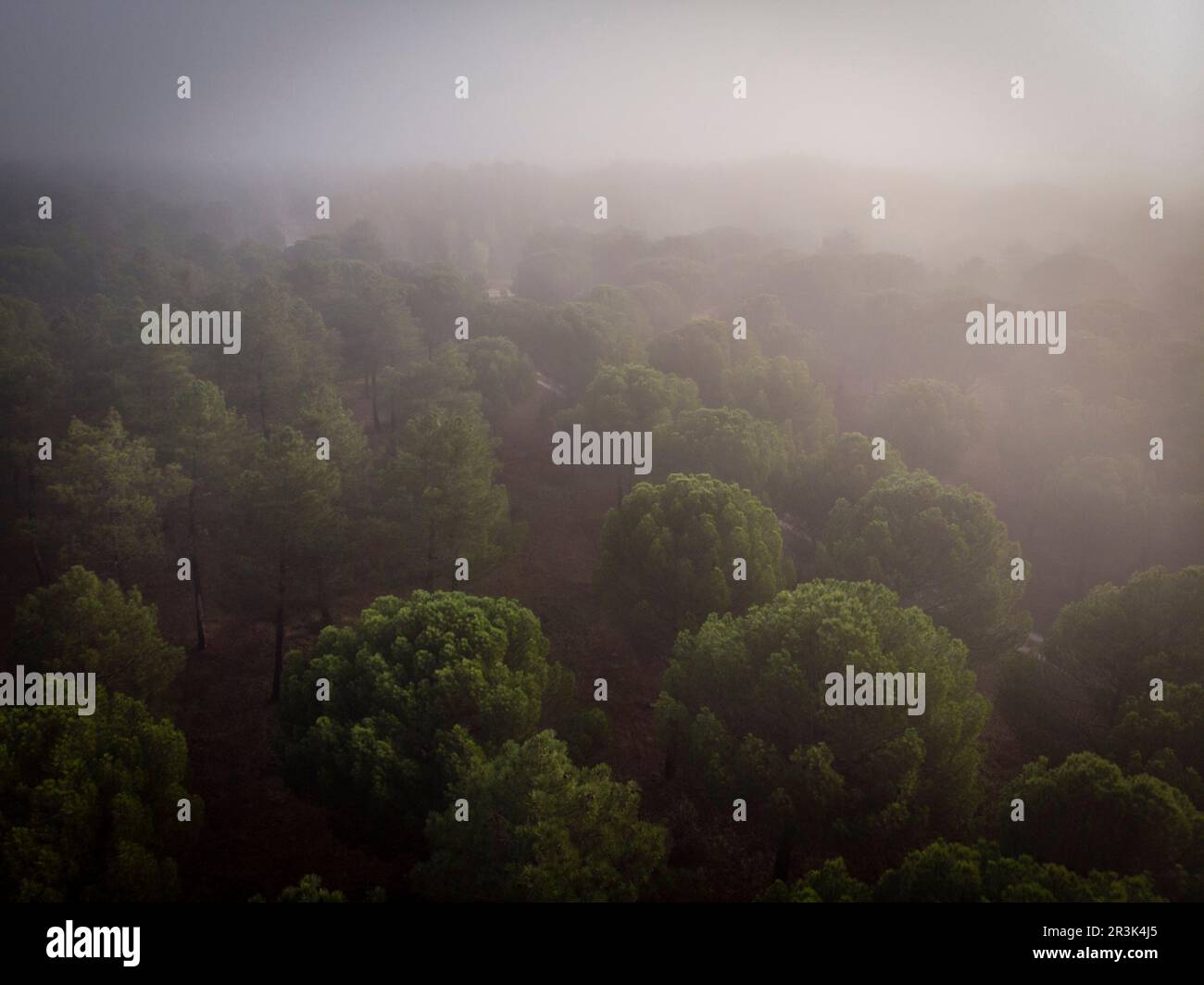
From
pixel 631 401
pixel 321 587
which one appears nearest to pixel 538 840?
pixel 321 587

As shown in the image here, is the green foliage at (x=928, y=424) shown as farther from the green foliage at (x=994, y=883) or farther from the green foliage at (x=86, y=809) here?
the green foliage at (x=86, y=809)

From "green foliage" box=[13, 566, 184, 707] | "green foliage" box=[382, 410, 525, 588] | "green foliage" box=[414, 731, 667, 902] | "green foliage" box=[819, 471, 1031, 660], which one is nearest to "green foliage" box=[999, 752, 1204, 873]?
"green foliage" box=[414, 731, 667, 902]

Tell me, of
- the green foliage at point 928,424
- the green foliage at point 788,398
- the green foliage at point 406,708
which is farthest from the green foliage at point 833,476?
the green foliage at point 406,708

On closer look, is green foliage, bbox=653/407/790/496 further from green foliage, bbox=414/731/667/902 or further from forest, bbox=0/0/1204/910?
green foliage, bbox=414/731/667/902

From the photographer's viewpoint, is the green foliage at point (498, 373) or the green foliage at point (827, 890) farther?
the green foliage at point (498, 373)

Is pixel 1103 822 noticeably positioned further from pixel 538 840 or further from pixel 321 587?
pixel 321 587

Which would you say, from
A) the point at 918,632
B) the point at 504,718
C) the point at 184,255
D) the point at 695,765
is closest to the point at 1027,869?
the point at 918,632
